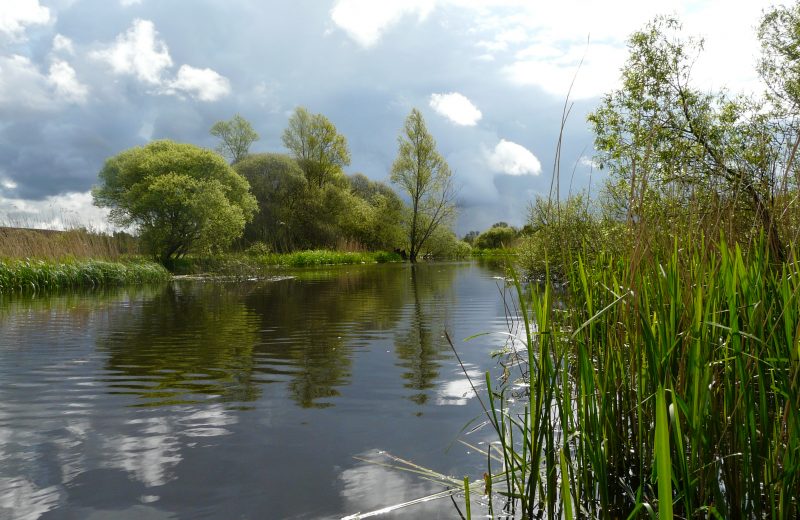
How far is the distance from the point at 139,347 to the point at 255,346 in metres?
1.72

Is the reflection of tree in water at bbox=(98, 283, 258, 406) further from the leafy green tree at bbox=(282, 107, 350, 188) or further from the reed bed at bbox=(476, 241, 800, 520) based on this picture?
the leafy green tree at bbox=(282, 107, 350, 188)

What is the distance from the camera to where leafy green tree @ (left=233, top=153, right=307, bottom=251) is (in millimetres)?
44250

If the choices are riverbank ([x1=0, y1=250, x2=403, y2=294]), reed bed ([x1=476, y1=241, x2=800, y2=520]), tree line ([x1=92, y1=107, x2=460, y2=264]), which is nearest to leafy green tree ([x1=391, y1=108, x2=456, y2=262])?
tree line ([x1=92, y1=107, x2=460, y2=264])

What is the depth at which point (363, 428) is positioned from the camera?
4.43 meters

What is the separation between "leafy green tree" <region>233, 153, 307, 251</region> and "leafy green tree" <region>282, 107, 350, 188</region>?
3623mm

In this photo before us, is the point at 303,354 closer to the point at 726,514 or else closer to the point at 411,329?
the point at 411,329

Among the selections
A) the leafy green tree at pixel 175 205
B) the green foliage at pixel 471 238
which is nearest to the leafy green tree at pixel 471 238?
the green foliage at pixel 471 238

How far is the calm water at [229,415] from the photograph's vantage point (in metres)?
3.27

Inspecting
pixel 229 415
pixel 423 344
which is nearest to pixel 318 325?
pixel 423 344

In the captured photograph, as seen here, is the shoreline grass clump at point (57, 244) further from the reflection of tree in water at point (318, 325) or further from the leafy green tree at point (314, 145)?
the leafy green tree at point (314, 145)

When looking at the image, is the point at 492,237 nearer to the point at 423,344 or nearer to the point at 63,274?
the point at 63,274

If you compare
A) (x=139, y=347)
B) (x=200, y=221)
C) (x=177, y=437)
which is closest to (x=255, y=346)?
(x=139, y=347)

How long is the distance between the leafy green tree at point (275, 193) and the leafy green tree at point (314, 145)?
3.62m

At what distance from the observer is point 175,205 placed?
1079 inches
